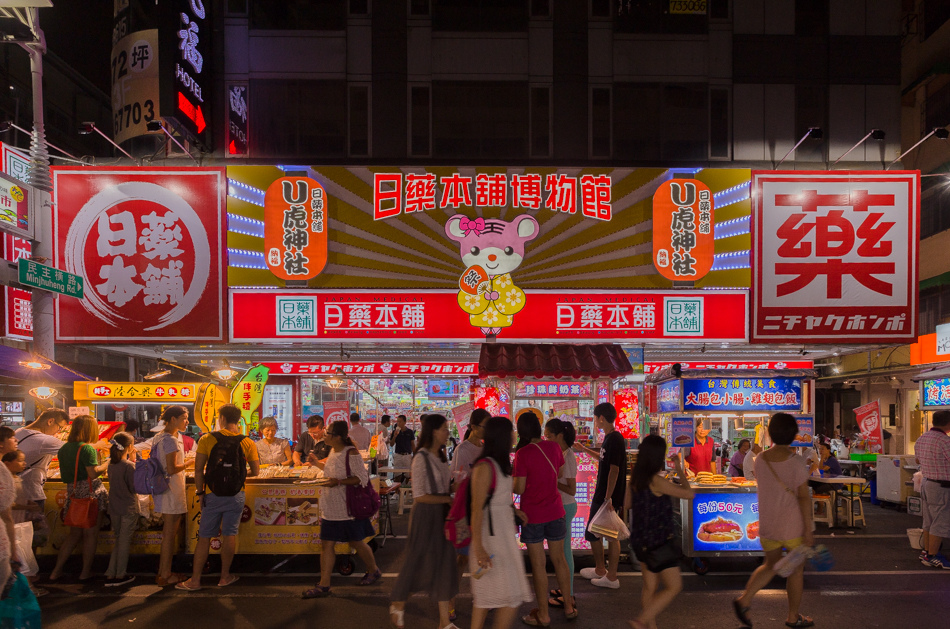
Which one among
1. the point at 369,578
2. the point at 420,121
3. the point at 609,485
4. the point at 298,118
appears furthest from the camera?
the point at 420,121

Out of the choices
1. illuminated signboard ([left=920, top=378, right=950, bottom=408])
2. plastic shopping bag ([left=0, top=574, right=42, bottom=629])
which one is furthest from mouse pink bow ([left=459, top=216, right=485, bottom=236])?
plastic shopping bag ([left=0, top=574, right=42, bottom=629])

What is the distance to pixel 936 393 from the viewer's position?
12.2 metres

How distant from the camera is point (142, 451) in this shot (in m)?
9.79

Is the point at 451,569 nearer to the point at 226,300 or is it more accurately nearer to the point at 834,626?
the point at 834,626

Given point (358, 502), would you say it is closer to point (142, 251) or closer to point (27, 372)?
point (27, 372)

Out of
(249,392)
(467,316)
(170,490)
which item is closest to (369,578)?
(170,490)

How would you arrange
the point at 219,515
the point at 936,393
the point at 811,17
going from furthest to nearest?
the point at 811,17 → the point at 936,393 → the point at 219,515

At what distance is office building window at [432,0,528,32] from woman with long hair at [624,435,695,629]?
14.6 m

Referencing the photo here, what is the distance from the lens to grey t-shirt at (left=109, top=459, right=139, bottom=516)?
7.84 meters

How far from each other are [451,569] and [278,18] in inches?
621

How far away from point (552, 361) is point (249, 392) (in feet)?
16.3

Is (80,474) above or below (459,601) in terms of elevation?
above

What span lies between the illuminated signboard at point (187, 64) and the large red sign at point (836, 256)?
11414mm

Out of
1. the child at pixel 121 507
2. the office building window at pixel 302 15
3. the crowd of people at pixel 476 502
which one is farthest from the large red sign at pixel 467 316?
the office building window at pixel 302 15
